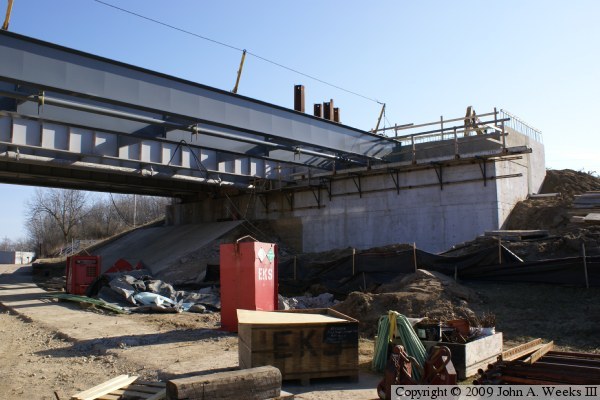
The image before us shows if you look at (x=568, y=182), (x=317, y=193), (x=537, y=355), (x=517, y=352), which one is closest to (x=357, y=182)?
(x=317, y=193)

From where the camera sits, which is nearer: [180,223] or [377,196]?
[377,196]

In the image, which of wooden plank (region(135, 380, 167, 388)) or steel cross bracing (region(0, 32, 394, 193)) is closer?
wooden plank (region(135, 380, 167, 388))

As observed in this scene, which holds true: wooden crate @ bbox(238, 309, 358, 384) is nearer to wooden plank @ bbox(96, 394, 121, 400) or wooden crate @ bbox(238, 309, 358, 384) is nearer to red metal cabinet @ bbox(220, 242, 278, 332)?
wooden plank @ bbox(96, 394, 121, 400)

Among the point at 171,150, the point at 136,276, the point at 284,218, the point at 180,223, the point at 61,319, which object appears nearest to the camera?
the point at 61,319

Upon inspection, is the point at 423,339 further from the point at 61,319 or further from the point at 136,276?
the point at 136,276

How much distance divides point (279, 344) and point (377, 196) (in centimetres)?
1607

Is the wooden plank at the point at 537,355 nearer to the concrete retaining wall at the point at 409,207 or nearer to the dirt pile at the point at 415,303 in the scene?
the dirt pile at the point at 415,303

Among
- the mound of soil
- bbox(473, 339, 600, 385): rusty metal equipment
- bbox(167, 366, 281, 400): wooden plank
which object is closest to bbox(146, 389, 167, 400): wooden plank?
bbox(167, 366, 281, 400): wooden plank

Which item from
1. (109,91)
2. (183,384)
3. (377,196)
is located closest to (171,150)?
(109,91)

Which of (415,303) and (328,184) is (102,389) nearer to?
(415,303)

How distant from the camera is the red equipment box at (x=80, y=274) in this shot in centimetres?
1848

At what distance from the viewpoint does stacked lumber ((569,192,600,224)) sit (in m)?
16.1

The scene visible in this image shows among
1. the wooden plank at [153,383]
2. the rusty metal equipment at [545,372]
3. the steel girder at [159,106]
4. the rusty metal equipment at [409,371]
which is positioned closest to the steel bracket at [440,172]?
the steel girder at [159,106]

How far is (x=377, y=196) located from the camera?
72.9 ft
